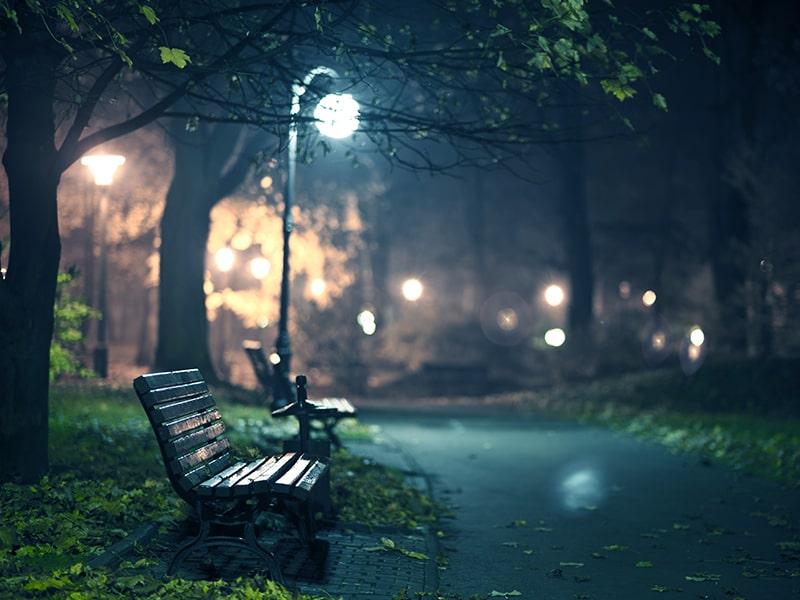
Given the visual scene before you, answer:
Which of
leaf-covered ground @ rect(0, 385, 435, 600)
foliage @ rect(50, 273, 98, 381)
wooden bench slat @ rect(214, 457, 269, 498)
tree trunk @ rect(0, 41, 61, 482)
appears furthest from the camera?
foliage @ rect(50, 273, 98, 381)

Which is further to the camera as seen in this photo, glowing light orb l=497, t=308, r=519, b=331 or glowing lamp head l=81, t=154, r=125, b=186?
glowing light orb l=497, t=308, r=519, b=331

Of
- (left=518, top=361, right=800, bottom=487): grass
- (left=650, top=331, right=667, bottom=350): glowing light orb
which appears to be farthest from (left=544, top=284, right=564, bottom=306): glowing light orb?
(left=518, top=361, right=800, bottom=487): grass

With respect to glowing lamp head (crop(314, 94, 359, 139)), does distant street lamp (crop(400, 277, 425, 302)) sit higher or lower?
higher

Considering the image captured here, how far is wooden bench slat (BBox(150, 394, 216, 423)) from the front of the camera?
6.65 m

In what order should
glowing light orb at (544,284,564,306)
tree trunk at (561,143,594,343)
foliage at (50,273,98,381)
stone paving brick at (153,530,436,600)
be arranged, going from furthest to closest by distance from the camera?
glowing light orb at (544,284,564,306) → tree trunk at (561,143,594,343) → foliage at (50,273,98,381) → stone paving brick at (153,530,436,600)

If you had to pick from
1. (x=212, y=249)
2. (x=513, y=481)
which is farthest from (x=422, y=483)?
(x=212, y=249)

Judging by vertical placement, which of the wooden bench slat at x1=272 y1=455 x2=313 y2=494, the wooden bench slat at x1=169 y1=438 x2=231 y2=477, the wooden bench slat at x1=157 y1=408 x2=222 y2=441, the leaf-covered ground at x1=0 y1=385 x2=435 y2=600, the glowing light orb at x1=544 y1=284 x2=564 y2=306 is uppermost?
the glowing light orb at x1=544 y1=284 x2=564 y2=306

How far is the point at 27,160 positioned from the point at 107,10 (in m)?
1.39

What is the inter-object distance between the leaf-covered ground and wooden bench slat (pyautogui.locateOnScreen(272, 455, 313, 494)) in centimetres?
54

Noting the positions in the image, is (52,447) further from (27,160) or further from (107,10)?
(107,10)

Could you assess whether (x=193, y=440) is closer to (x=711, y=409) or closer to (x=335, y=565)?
(x=335, y=565)

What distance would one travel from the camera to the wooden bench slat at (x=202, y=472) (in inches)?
262

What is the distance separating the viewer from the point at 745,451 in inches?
601

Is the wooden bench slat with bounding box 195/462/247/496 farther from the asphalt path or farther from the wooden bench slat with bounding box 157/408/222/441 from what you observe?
the asphalt path
